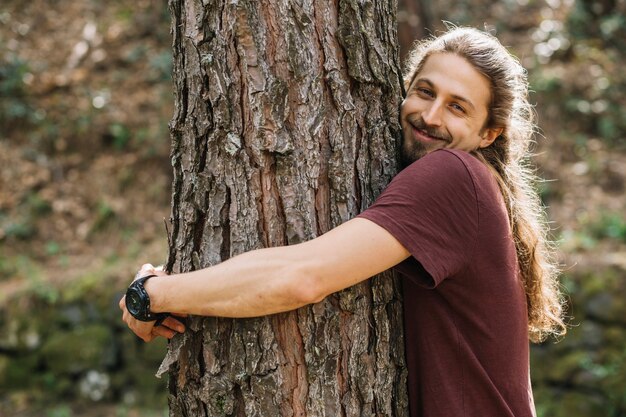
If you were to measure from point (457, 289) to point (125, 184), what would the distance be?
5611 millimetres

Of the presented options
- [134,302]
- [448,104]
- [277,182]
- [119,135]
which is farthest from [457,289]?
[119,135]

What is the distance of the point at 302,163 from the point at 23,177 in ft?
19.2

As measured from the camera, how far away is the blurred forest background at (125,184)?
17.7 feet

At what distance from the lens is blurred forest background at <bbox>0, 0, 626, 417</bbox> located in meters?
5.40

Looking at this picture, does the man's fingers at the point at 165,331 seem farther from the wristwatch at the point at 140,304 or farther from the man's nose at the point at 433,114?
the man's nose at the point at 433,114

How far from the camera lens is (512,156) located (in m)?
2.63

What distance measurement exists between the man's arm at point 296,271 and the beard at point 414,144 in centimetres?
46

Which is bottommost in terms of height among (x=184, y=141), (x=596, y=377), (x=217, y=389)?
(x=596, y=377)

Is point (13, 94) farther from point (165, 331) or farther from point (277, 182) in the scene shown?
point (277, 182)

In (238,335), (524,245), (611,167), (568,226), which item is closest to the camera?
(238,335)

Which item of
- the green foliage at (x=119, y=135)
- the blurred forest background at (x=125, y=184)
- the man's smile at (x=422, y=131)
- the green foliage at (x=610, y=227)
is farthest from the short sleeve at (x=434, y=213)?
the green foliage at (x=119, y=135)

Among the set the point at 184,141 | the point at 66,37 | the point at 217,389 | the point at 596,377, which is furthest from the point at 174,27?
the point at 66,37

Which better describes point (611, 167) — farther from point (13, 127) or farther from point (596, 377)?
point (13, 127)

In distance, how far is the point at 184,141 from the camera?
82.4 inches
